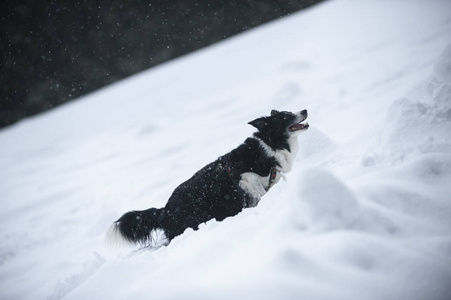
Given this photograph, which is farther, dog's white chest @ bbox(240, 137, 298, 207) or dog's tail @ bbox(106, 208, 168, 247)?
dog's white chest @ bbox(240, 137, 298, 207)

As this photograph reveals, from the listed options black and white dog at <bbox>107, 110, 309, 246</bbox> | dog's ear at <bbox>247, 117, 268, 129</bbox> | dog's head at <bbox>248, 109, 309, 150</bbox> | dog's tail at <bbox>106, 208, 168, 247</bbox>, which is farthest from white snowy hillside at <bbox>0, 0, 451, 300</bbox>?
dog's ear at <bbox>247, 117, 268, 129</bbox>

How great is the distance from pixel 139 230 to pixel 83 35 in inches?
532

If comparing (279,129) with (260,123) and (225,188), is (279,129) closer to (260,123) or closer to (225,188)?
(260,123)

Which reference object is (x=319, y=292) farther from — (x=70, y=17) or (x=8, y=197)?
(x=70, y=17)

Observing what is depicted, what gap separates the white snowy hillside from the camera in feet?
4.93

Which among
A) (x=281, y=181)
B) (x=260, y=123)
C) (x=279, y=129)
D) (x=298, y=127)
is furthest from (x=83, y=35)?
(x=281, y=181)

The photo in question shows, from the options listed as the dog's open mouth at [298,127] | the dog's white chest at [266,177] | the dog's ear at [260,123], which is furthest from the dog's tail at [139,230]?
the dog's open mouth at [298,127]

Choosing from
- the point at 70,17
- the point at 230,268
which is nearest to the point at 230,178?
the point at 230,268

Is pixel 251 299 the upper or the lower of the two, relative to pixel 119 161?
lower

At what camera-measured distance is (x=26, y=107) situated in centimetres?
1482

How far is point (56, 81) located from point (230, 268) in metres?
15.6

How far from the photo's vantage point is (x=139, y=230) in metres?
3.07

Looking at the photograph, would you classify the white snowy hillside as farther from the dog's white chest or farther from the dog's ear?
the dog's ear

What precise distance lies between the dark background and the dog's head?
12060 mm
